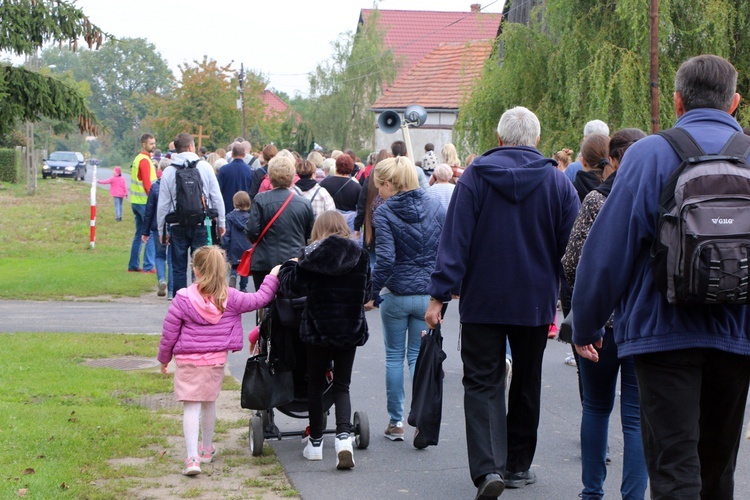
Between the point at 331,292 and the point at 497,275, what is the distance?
125cm

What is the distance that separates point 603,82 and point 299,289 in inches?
503

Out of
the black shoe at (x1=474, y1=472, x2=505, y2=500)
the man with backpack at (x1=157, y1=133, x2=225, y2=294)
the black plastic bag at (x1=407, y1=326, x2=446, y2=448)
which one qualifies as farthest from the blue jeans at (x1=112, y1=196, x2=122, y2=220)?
the black shoe at (x1=474, y1=472, x2=505, y2=500)

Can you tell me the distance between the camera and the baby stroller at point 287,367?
647cm

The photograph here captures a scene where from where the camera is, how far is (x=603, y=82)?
18.0 meters

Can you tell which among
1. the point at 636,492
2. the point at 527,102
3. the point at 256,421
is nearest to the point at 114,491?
the point at 256,421

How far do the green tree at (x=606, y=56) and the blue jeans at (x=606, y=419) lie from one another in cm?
1290

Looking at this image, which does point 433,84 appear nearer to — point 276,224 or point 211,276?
point 276,224

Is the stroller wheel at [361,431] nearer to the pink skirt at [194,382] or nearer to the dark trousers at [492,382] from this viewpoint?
the pink skirt at [194,382]

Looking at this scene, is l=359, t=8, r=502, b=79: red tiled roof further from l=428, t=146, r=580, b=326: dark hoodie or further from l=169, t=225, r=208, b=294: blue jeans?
l=428, t=146, r=580, b=326: dark hoodie

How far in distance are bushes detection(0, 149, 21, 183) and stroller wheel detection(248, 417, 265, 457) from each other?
2170 inches

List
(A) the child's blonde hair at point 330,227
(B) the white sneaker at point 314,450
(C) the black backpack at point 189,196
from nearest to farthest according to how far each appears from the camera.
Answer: (A) the child's blonde hair at point 330,227 → (B) the white sneaker at point 314,450 → (C) the black backpack at point 189,196

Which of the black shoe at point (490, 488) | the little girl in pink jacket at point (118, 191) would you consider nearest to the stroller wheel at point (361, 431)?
the black shoe at point (490, 488)

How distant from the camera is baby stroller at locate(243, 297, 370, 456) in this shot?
21.2ft

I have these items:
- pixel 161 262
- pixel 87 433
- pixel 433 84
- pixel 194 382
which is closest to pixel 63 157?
pixel 433 84
